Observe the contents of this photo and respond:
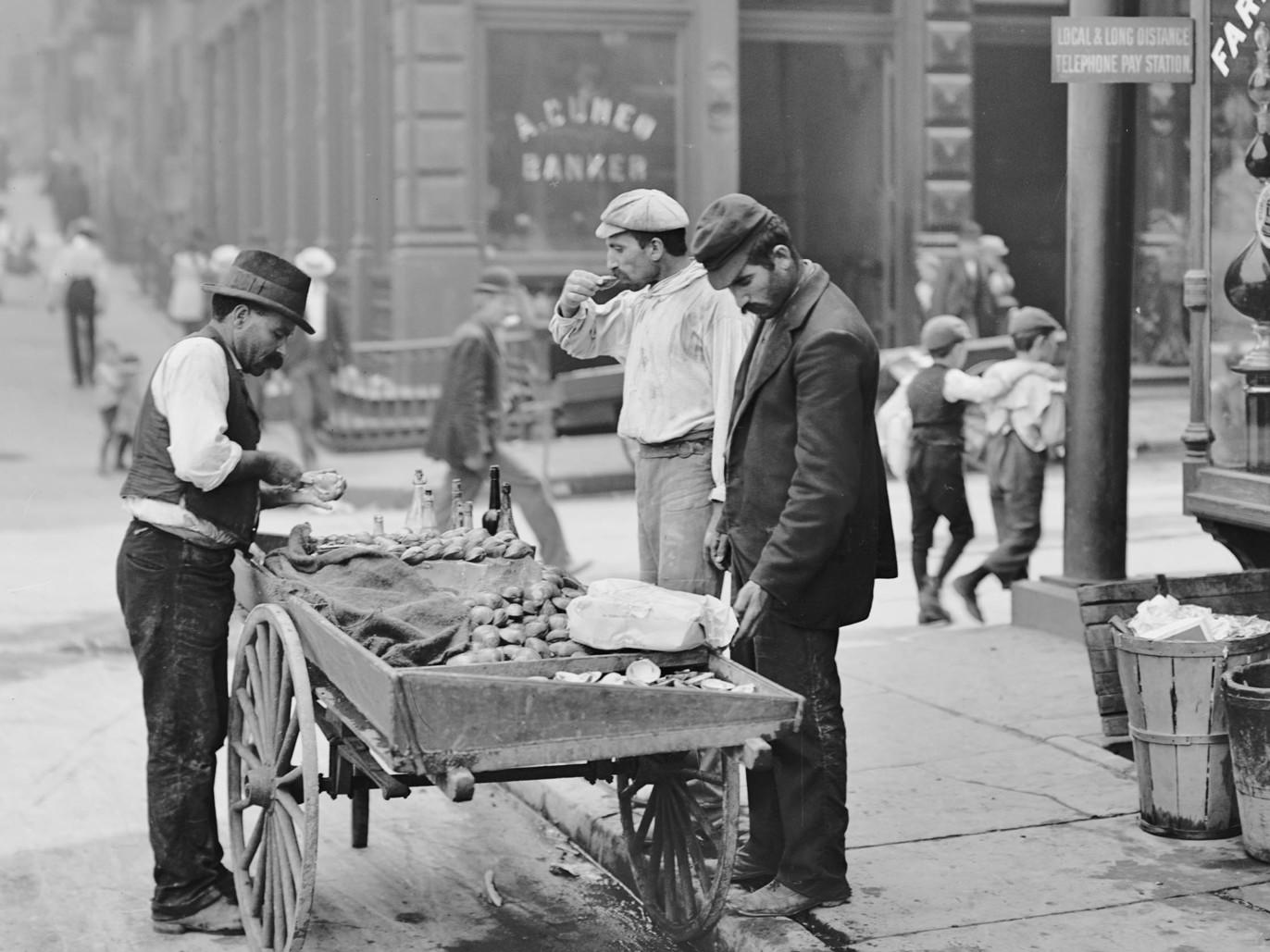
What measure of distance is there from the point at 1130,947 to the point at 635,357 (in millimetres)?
2698

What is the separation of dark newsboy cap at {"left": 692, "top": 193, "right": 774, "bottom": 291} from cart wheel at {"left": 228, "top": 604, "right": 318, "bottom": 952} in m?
1.61

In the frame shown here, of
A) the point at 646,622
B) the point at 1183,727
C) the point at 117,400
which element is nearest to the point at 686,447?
the point at 646,622

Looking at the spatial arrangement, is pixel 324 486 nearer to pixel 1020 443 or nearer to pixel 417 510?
pixel 417 510

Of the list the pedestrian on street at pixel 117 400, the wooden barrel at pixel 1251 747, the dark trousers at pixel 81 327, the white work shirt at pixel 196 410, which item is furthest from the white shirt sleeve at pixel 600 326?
the dark trousers at pixel 81 327

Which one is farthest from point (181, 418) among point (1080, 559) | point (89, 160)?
point (89, 160)

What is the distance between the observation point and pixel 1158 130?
2173 cm

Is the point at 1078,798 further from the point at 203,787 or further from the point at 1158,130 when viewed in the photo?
the point at 1158,130

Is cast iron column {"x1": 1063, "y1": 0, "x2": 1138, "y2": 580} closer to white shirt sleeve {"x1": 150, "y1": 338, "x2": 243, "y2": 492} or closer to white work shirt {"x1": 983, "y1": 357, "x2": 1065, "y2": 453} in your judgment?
white work shirt {"x1": 983, "y1": 357, "x2": 1065, "y2": 453}

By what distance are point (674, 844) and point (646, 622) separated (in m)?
0.99

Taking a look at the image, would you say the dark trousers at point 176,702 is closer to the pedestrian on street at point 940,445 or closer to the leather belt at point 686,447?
the leather belt at point 686,447

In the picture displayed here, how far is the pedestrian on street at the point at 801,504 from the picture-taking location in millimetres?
5355

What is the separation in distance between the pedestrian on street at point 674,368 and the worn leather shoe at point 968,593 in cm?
396

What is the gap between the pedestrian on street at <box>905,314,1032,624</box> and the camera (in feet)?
33.6

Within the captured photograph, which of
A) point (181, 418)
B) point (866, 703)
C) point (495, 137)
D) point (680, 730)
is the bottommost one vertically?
point (866, 703)
